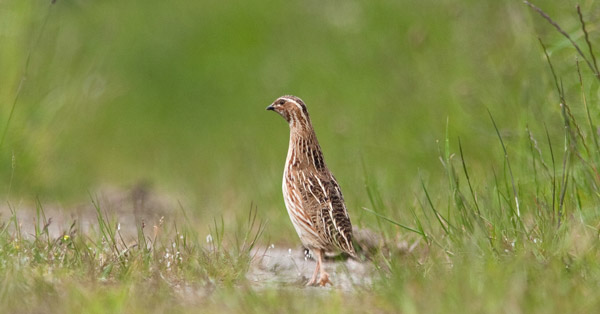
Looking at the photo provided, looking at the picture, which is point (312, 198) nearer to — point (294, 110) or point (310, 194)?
point (310, 194)

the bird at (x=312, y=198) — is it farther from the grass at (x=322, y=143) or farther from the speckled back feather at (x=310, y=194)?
the grass at (x=322, y=143)

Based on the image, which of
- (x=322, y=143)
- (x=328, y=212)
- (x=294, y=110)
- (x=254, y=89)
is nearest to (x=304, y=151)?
(x=294, y=110)

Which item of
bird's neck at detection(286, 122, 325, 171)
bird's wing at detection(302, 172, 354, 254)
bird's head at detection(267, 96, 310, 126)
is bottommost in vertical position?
bird's wing at detection(302, 172, 354, 254)

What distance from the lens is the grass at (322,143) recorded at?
4973 mm

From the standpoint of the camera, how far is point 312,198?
6309 mm

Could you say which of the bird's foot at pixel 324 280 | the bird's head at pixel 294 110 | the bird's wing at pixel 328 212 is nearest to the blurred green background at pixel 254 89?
the bird's wing at pixel 328 212

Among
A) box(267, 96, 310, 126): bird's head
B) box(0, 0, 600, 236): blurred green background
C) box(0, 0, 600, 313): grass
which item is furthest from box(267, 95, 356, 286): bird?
box(0, 0, 600, 236): blurred green background

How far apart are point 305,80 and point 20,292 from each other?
10.9 m

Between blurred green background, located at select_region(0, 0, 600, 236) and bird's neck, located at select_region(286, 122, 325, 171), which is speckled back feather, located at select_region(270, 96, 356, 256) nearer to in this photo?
bird's neck, located at select_region(286, 122, 325, 171)

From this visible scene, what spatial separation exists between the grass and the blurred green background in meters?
0.04

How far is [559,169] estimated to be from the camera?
719cm

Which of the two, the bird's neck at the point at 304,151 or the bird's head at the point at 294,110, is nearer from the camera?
the bird's neck at the point at 304,151

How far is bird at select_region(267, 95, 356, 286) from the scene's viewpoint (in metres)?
6.15

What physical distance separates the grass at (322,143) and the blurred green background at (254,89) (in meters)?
0.04
